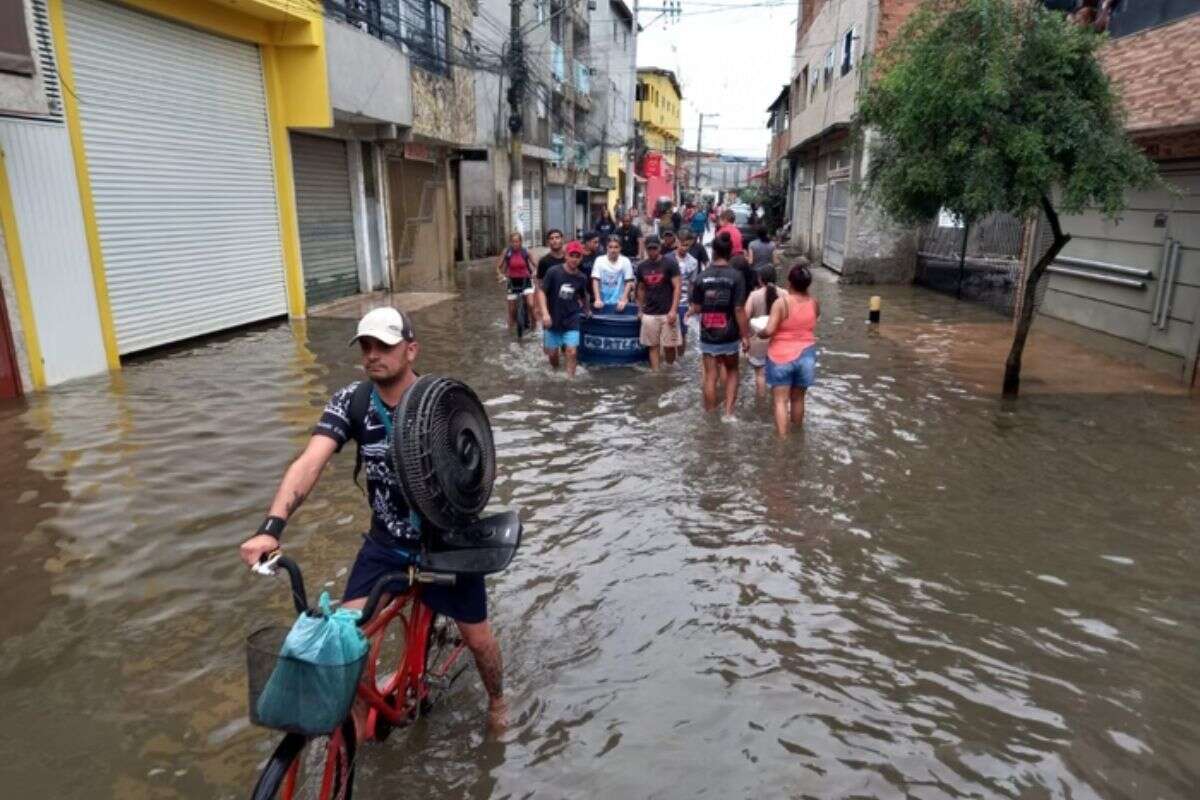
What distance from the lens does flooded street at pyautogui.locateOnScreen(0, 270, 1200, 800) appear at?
322cm

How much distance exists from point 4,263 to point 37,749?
6846 millimetres

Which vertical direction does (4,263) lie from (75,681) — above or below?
above

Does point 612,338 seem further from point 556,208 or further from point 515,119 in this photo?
point 556,208

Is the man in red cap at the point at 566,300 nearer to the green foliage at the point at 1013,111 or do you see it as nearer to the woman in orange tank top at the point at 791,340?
the woman in orange tank top at the point at 791,340

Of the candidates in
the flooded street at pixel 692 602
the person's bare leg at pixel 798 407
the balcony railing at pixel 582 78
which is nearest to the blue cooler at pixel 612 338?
the flooded street at pixel 692 602

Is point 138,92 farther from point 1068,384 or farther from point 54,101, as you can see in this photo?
point 1068,384

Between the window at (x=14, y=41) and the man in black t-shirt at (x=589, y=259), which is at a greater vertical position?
the window at (x=14, y=41)

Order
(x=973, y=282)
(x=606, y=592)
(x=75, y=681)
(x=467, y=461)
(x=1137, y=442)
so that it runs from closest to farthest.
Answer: (x=467, y=461) → (x=75, y=681) → (x=606, y=592) → (x=1137, y=442) → (x=973, y=282)

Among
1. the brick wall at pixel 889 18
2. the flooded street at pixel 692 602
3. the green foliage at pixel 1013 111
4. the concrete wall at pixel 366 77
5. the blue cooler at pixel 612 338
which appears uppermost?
the brick wall at pixel 889 18

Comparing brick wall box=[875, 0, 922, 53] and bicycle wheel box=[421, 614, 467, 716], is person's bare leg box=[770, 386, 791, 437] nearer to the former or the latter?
bicycle wheel box=[421, 614, 467, 716]

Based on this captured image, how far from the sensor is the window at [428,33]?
1755 cm

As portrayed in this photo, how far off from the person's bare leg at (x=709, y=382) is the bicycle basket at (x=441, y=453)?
540 centimetres

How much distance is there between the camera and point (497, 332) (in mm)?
13141

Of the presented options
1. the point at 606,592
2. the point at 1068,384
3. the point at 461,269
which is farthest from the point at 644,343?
the point at 461,269
